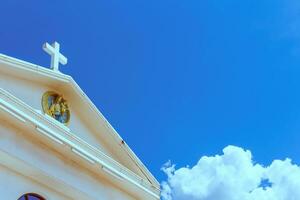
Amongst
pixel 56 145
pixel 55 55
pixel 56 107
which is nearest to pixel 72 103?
pixel 56 107

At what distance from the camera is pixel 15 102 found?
10234 mm

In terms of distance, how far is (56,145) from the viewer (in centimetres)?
1089

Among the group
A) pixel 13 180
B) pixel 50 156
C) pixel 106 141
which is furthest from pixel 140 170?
pixel 13 180

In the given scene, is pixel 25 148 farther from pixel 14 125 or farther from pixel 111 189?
pixel 111 189

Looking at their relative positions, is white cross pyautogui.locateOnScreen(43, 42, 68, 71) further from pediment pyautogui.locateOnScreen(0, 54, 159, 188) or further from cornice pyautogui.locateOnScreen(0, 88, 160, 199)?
cornice pyautogui.locateOnScreen(0, 88, 160, 199)

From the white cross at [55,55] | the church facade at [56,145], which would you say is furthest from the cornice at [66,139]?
the white cross at [55,55]

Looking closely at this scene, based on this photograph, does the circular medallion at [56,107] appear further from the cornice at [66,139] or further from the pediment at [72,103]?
the cornice at [66,139]

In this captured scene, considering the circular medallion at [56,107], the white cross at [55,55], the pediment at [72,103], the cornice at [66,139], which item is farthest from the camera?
the white cross at [55,55]

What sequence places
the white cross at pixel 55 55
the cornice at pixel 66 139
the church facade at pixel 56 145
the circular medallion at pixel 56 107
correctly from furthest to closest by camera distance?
the white cross at pixel 55 55 → the circular medallion at pixel 56 107 → the church facade at pixel 56 145 → the cornice at pixel 66 139

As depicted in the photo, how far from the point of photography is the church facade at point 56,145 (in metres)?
10.2

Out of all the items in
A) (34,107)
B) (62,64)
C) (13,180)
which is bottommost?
(13,180)

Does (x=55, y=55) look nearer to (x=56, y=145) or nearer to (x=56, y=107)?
(x=56, y=107)

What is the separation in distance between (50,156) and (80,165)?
2.76 ft

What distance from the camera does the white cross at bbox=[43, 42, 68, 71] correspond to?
13016 mm
